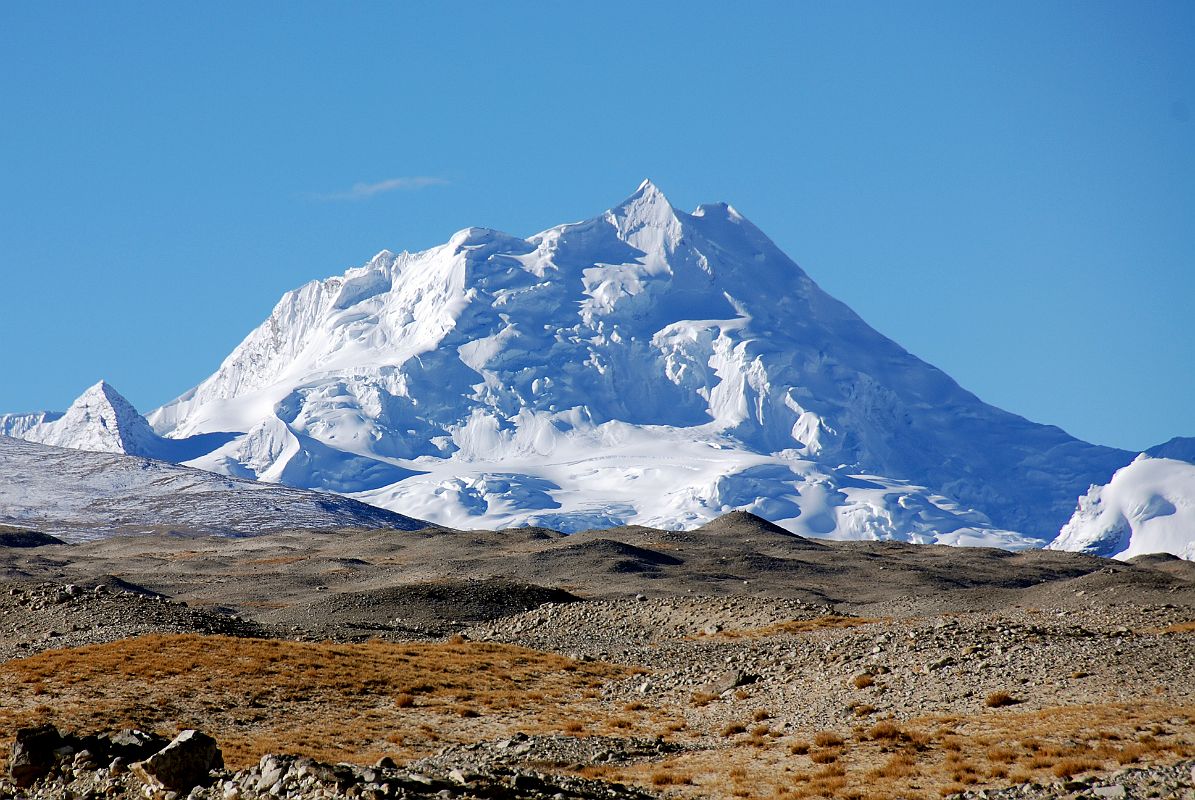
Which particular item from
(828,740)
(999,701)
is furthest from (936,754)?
(999,701)

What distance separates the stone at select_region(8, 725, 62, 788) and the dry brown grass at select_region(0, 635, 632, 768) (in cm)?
441

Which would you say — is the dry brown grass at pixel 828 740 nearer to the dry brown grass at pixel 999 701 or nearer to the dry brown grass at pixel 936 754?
the dry brown grass at pixel 936 754

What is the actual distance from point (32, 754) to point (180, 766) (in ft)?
12.5

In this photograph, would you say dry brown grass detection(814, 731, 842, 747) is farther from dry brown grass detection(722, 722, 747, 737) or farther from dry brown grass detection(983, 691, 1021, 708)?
dry brown grass detection(983, 691, 1021, 708)

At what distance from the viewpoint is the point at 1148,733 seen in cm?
2683

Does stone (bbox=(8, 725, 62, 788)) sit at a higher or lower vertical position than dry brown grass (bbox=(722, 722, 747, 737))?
higher

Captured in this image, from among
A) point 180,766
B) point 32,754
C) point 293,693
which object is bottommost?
point 293,693

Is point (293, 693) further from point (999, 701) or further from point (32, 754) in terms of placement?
point (999, 701)

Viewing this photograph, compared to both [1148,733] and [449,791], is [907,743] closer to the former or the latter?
[1148,733]

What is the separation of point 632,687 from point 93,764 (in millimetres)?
20726

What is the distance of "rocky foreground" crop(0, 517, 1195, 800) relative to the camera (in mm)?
23984

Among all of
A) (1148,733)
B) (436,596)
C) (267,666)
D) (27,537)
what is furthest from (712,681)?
(27,537)

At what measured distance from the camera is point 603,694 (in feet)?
135

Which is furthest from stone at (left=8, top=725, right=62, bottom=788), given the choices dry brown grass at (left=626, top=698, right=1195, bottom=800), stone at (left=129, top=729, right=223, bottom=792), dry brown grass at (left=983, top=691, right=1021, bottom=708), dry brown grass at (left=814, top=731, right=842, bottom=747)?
dry brown grass at (left=983, top=691, right=1021, bottom=708)
